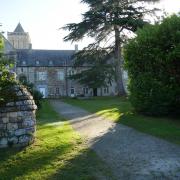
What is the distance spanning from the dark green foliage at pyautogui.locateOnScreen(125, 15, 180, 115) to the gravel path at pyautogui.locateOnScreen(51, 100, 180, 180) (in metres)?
3.68

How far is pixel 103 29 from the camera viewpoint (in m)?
33.0

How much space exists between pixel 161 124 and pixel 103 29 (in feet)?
70.7

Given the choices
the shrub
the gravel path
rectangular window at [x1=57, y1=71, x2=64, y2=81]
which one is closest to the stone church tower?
rectangular window at [x1=57, y1=71, x2=64, y2=81]

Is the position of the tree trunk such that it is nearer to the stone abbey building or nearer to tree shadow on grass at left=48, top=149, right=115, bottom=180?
the stone abbey building

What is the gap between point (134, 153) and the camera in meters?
8.05

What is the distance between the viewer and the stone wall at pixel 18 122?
352 inches

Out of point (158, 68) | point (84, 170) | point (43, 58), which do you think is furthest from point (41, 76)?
point (84, 170)

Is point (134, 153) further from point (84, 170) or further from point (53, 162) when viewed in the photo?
point (53, 162)

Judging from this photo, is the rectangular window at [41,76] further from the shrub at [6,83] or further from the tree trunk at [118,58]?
the shrub at [6,83]

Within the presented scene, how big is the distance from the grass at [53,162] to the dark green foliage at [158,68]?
6.15 meters

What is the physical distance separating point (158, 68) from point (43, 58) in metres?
49.5

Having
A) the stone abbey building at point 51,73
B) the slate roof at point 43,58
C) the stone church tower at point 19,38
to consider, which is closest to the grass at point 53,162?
the stone abbey building at point 51,73

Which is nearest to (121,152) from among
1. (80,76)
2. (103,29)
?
(103,29)

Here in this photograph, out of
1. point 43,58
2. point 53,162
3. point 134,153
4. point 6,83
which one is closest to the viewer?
point 53,162
